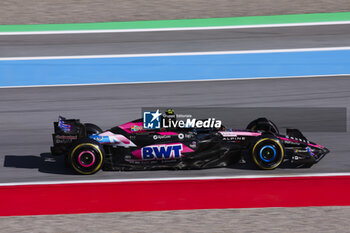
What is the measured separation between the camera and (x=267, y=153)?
7770 mm

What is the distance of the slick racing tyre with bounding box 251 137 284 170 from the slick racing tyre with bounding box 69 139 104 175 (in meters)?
1.96

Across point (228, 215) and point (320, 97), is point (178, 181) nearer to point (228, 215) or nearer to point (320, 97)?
point (228, 215)

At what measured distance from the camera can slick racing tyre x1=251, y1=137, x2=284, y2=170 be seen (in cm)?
766

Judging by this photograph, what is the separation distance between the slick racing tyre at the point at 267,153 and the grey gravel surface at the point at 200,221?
1.08m

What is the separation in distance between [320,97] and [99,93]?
414 cm

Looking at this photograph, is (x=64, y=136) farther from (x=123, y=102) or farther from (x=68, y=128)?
(x=123, y=102)

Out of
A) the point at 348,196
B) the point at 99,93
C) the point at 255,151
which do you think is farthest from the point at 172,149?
the point at 99,93

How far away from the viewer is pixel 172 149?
7801 mm

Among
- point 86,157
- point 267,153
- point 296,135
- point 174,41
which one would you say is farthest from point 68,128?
point 174,41

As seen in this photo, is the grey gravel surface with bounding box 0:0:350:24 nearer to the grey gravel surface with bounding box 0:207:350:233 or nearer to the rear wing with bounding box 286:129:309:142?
the rear wing with bounding box 286:129:309:142

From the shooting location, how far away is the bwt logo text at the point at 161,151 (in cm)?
778

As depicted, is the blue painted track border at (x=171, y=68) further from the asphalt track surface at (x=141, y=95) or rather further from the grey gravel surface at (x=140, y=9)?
the grey gravel surface at (x=140, y=9)

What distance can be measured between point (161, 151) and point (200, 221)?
1548 mm

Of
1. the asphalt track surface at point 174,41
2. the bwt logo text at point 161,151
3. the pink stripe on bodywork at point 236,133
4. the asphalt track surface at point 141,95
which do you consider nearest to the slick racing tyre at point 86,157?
the asphalt track surface at point 141,95
